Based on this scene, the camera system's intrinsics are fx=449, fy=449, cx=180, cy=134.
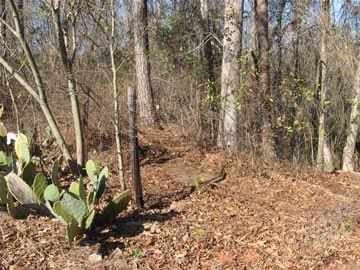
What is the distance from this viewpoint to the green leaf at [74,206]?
13.4 feet

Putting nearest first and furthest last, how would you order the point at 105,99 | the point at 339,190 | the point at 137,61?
the point at 339,190, the point at 105,99, the point at 137,61

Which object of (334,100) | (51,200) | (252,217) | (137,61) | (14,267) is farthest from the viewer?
(137,61)

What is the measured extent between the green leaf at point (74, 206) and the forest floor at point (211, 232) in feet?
0.99

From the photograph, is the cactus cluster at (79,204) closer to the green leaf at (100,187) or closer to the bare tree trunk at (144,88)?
the green leaf at (100,187)

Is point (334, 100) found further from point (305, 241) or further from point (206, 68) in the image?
point (305, 241)

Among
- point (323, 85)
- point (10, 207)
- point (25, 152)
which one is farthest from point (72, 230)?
point (323, 85)

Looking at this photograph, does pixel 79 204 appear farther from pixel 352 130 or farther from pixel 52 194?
pixel 352 130

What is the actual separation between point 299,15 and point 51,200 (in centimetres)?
603

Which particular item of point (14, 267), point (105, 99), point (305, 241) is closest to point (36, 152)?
point (105, 99)

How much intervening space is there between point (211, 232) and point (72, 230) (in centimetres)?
141

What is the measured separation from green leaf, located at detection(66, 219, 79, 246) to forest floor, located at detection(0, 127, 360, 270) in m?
0.13

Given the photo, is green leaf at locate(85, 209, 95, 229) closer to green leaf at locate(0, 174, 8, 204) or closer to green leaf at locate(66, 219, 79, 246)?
green leaf at locate(66, 219, 79, 246)

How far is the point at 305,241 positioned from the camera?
4.49m

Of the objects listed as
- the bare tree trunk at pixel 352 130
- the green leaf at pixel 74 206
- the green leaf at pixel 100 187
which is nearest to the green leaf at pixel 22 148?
the green leaf at pixel 100 187
